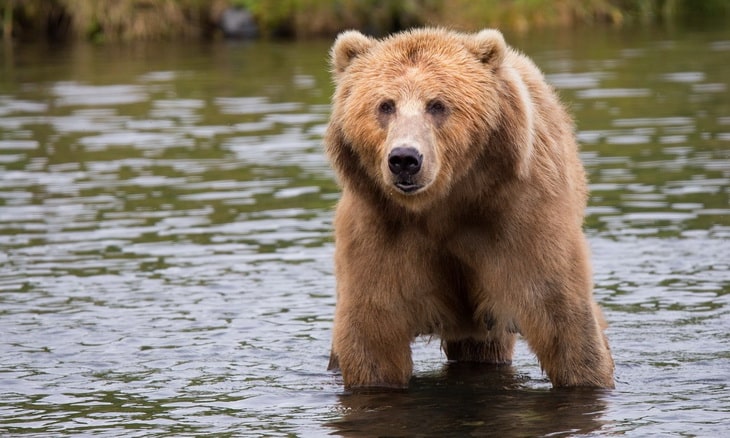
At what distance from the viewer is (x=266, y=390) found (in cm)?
820

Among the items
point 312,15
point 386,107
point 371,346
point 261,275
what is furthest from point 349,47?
point 312,15

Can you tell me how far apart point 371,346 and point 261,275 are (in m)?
A: 3.89

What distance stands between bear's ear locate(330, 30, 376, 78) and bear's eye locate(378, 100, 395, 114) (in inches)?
19.3

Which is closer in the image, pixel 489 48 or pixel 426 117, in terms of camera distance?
pixel 426 117

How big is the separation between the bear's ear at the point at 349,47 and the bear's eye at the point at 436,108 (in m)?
0.57

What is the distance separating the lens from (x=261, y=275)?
1120 centimetres

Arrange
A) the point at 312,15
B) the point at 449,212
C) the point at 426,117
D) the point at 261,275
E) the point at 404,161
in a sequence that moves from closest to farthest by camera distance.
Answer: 1. the point at 404,161
2. the point at 426,117
3. the point at 449,212
4. the point at 261,275
5. the point at 312,15

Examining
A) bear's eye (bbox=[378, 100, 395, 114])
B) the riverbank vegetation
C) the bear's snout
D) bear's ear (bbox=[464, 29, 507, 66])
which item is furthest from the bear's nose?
the riverbank vegetation

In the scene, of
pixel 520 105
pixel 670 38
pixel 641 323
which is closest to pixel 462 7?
pixel 670 38

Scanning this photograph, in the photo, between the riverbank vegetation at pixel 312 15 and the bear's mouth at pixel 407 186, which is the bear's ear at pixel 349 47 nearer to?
the bear's mouth at pixel 407 186

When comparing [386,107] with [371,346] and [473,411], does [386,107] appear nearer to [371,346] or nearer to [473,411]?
[371,346]

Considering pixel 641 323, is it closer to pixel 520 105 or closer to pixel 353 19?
Answer: pixel 520 105

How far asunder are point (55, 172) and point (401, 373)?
9.76m

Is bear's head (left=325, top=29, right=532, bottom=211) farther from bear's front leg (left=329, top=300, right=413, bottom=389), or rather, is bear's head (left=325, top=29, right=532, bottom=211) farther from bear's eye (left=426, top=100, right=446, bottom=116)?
bear's front leg (left=329, top=300, right=413, bottom=389)
